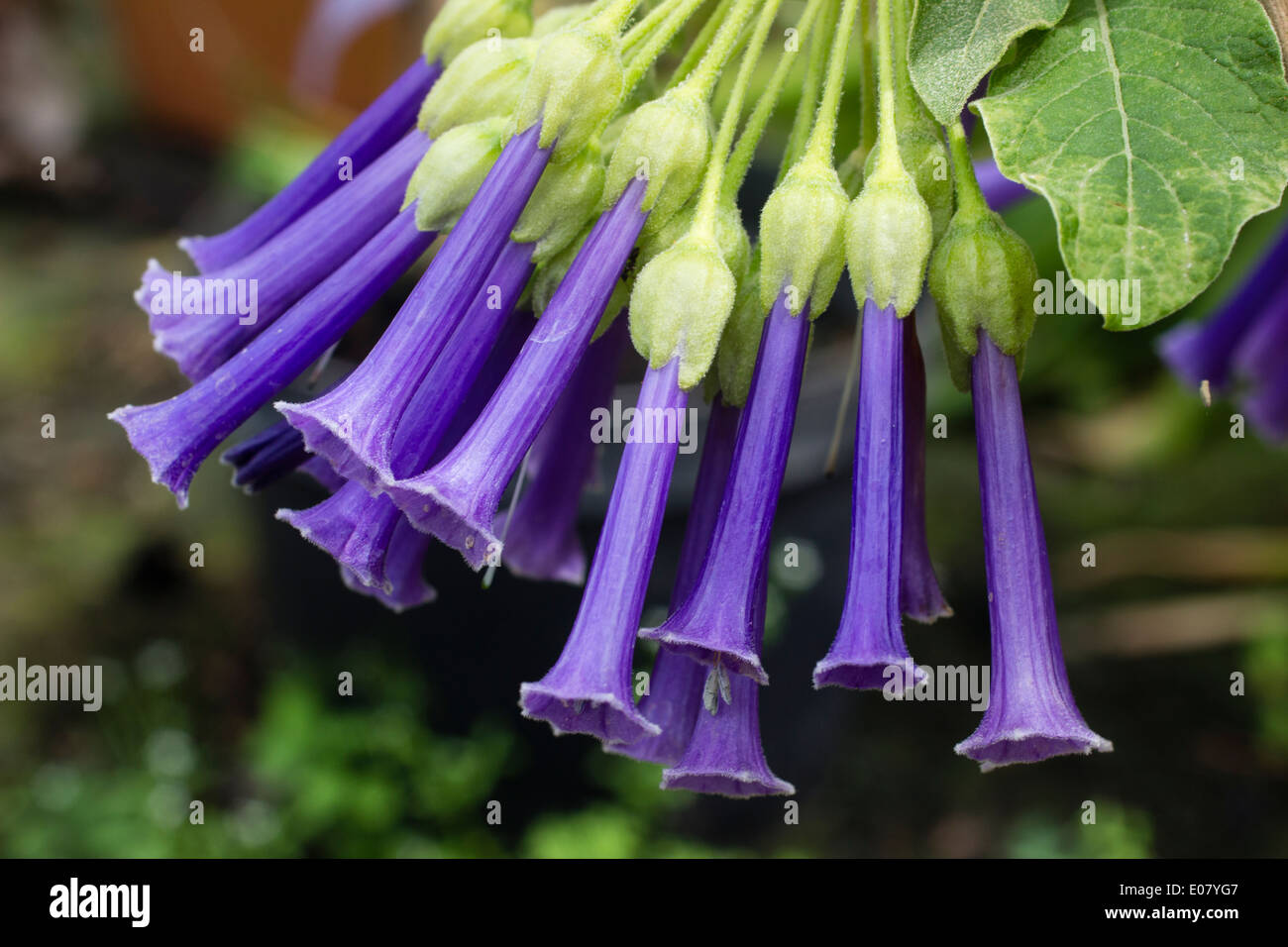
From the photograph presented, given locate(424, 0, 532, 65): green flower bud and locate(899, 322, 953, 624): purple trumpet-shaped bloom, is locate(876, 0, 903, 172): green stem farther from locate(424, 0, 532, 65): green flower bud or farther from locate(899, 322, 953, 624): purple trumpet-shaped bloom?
locate(424, 0, 532, 65): green flower bud

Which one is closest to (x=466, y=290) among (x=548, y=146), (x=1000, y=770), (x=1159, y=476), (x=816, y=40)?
(x=548, y=146)

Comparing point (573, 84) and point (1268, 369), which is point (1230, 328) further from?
point (573, 84)

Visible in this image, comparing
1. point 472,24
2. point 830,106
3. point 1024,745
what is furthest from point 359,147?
point 1024,745

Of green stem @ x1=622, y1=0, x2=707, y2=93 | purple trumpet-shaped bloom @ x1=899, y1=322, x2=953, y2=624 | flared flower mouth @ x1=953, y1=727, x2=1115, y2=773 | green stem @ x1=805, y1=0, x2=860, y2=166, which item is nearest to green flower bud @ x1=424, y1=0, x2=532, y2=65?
green stem @ x1=622, y1=0, x2=707, y2=93

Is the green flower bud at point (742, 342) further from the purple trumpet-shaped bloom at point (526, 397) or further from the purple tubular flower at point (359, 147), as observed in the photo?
the purple tubular flower at point (359, 147)

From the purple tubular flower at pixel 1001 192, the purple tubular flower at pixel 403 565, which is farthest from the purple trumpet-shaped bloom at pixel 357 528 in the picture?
the purple tubular flower at pixel 1001 192

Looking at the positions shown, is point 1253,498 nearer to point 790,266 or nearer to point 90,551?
point 790,266
